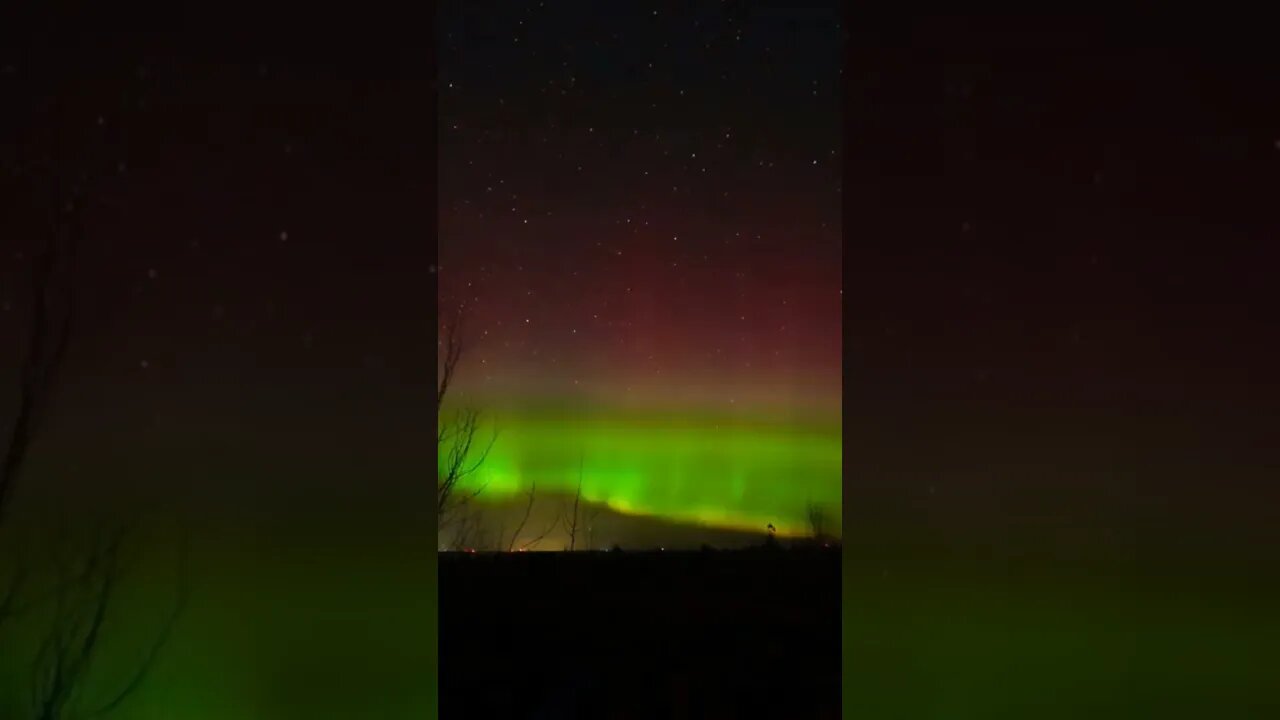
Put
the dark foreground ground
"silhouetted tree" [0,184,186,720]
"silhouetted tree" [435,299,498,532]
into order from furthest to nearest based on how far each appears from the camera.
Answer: "silhouetted tree" [435,299,498,532], the dark foreground ground, "silhouetted tree" [0,184,186,720]

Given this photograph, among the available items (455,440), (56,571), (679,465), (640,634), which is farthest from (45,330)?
(640,634)

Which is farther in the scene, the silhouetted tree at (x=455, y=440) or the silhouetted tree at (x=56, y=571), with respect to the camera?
the silhouetted tree at (x=455, y=440)

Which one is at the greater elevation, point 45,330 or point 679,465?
point 45,330

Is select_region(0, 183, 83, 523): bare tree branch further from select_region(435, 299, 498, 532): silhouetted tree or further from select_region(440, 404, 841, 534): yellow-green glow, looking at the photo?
select_region(440, 404, 841, 534): yellow-green glow

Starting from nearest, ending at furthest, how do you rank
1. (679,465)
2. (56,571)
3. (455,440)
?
(56,571), (455,440), (679,465)

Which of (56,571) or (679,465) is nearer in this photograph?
(56,571)

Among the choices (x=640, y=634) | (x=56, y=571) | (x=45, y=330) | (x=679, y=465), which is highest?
(x=45, y=330)

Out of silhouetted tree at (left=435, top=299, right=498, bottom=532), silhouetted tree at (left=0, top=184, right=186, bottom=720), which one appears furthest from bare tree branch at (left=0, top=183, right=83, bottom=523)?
silhouetted tree at (left=435, top=299, right=498, bottom=532)

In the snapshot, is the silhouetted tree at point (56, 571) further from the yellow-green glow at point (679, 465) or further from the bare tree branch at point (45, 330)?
the yellow-green glow at point (679, 465)

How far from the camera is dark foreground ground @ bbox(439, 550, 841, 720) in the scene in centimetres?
264

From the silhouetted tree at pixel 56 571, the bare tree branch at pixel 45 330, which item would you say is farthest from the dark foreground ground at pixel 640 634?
the bare tree branch at pixel 45 330

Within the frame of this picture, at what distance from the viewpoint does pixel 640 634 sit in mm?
3080

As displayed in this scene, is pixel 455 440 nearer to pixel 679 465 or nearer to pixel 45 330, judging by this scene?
pixel 679 465

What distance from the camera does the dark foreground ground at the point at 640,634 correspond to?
8.66 feet
